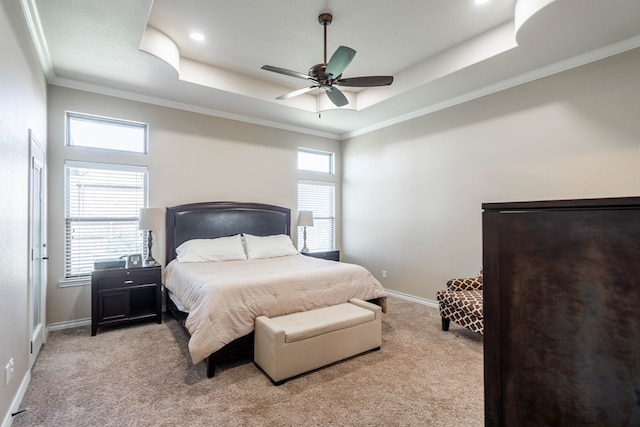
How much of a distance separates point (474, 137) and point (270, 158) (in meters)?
3.28

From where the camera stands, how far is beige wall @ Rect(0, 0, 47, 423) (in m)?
2.02

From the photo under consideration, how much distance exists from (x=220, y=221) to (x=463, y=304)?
3608 mm

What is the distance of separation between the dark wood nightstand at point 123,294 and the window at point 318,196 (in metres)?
2.66

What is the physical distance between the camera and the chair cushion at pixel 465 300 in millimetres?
3402

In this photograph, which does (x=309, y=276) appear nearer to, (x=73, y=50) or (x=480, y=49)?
(x=480, y=49)

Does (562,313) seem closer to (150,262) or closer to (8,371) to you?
(8,371)

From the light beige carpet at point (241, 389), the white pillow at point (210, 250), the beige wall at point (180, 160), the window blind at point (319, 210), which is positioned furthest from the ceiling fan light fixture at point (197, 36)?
the light beige carpet at point (241, 389)

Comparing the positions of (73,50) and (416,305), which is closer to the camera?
(73,50)

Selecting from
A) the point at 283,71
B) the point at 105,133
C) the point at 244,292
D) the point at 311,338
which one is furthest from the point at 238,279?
the point at 105,133

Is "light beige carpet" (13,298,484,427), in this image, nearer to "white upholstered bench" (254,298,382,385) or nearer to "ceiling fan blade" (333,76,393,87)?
"white upholstered bench" (254,298,382,385)

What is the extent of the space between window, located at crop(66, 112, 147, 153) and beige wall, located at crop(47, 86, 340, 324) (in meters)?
0.11

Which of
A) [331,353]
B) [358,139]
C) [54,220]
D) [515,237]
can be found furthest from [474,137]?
[54,220]

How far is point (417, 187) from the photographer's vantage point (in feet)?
16.6

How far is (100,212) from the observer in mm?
4215
